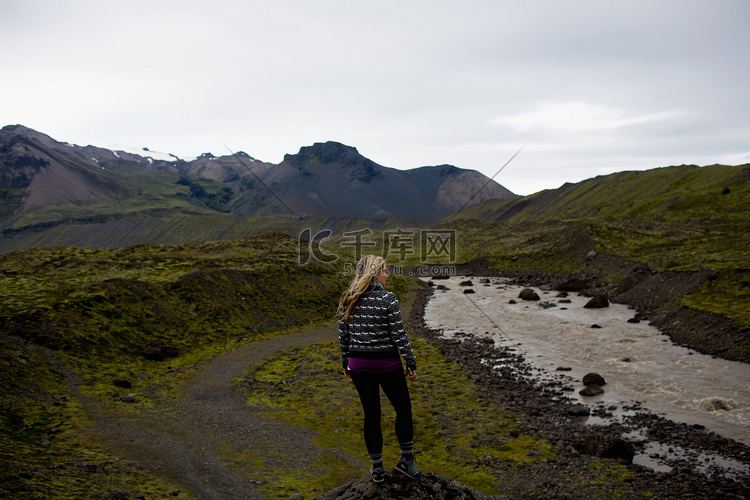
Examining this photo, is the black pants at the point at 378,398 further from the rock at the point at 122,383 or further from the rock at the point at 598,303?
the rock at the point at 598,303

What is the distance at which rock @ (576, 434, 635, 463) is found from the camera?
16516 mm

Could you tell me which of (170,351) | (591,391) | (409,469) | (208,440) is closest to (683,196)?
(591,391)

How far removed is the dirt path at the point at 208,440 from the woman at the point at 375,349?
6.72 metres

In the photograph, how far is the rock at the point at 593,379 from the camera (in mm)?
25078

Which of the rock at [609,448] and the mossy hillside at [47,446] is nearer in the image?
the mossy hillside at [47,446]

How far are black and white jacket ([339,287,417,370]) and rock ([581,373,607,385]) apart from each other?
65.0ft

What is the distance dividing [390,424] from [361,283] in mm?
12957

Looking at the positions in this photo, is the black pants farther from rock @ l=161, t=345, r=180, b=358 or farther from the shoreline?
rock @ l=161, t=345, r=180, b=358

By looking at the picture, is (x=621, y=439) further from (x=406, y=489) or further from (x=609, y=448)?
(x=406, y=489)

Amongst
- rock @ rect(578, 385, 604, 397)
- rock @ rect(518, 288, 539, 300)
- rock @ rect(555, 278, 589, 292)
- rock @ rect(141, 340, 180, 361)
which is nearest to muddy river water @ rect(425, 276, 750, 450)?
rock @ rect(578, 385, 604, 397)

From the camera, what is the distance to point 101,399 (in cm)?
2275

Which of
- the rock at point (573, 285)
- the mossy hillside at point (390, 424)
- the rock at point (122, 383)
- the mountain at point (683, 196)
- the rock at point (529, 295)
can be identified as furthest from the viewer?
the mountain at point (683, 196)

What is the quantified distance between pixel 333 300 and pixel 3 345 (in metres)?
35.1

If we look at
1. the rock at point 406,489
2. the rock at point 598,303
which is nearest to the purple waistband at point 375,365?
the rock at point 406,489
